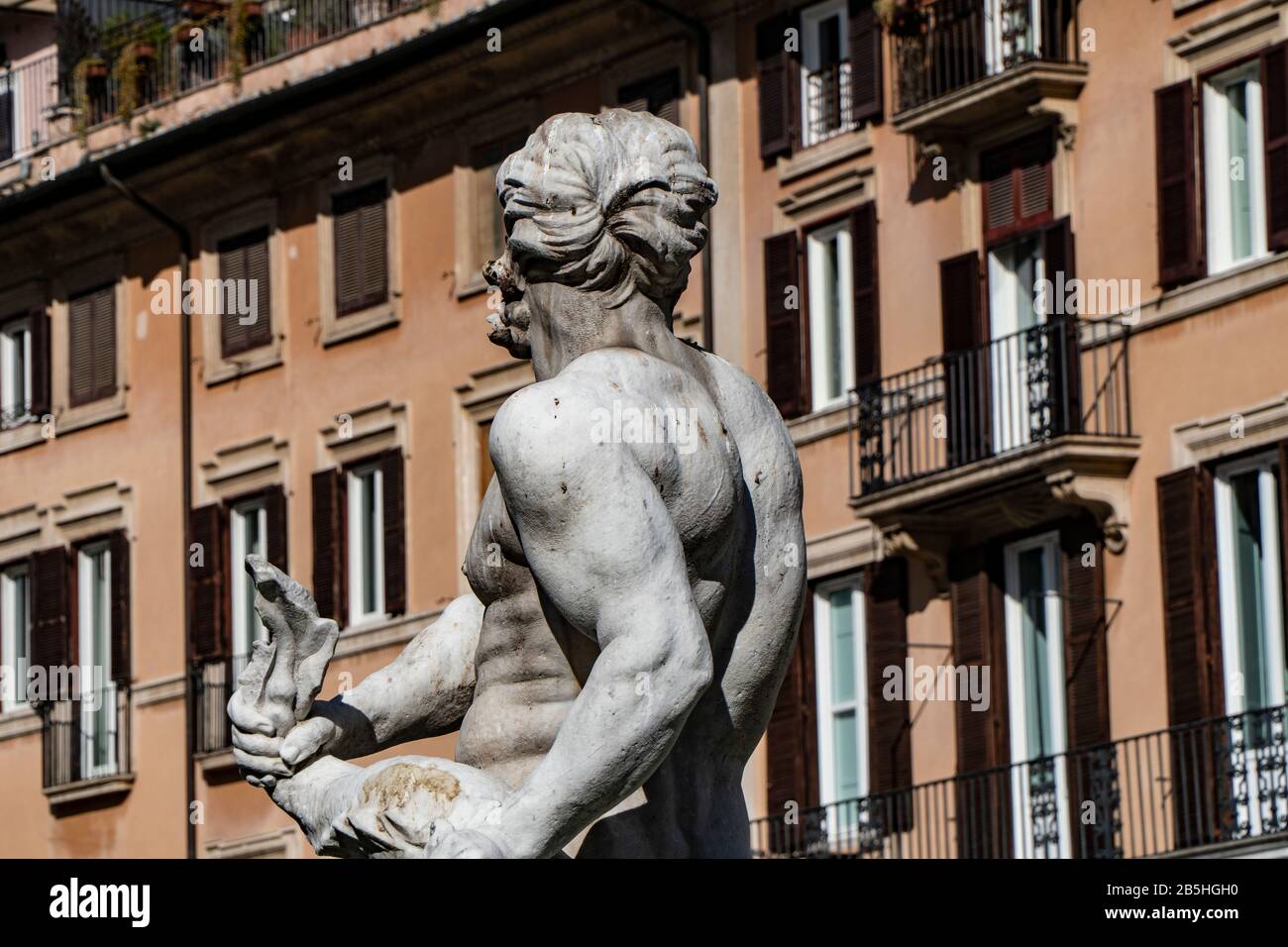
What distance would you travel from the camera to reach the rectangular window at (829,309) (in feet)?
123

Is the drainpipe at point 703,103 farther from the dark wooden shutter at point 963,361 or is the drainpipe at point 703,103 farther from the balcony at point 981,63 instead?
the dark wooden shutter at point 963,361

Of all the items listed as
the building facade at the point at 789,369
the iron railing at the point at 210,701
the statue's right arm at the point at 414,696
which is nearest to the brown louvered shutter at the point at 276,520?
the building facade at the point at 789,369

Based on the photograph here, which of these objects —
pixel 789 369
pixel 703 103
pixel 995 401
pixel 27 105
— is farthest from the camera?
pixel 27 105

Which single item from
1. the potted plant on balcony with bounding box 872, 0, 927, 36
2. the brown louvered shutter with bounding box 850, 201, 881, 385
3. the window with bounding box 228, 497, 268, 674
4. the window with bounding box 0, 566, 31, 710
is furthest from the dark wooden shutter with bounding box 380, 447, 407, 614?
the potted plant on balcony with bounding box 872, 0, 927, 36

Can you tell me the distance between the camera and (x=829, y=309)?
124 ft

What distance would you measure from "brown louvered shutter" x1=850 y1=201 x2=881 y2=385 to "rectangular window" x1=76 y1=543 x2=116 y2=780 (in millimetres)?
13247

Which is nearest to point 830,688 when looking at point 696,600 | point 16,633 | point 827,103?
point 827,103

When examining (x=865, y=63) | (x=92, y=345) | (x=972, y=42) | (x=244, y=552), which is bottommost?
(x=244, y=552)

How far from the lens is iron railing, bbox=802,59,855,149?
3778 cm

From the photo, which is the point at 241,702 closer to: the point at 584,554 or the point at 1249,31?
the point at 584,554

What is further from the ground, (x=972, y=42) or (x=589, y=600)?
(x=972, y=42)

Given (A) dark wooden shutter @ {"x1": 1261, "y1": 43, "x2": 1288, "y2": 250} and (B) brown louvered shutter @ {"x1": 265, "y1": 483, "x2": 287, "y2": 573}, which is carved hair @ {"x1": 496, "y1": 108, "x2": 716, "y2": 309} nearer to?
(A) dark wooden shutter @ {"x1": 1261, "y1": 43, "x2": 1288, "y2": 250}

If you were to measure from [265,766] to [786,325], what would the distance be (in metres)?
31.2

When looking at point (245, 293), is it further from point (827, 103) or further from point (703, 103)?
point (827, 103)
